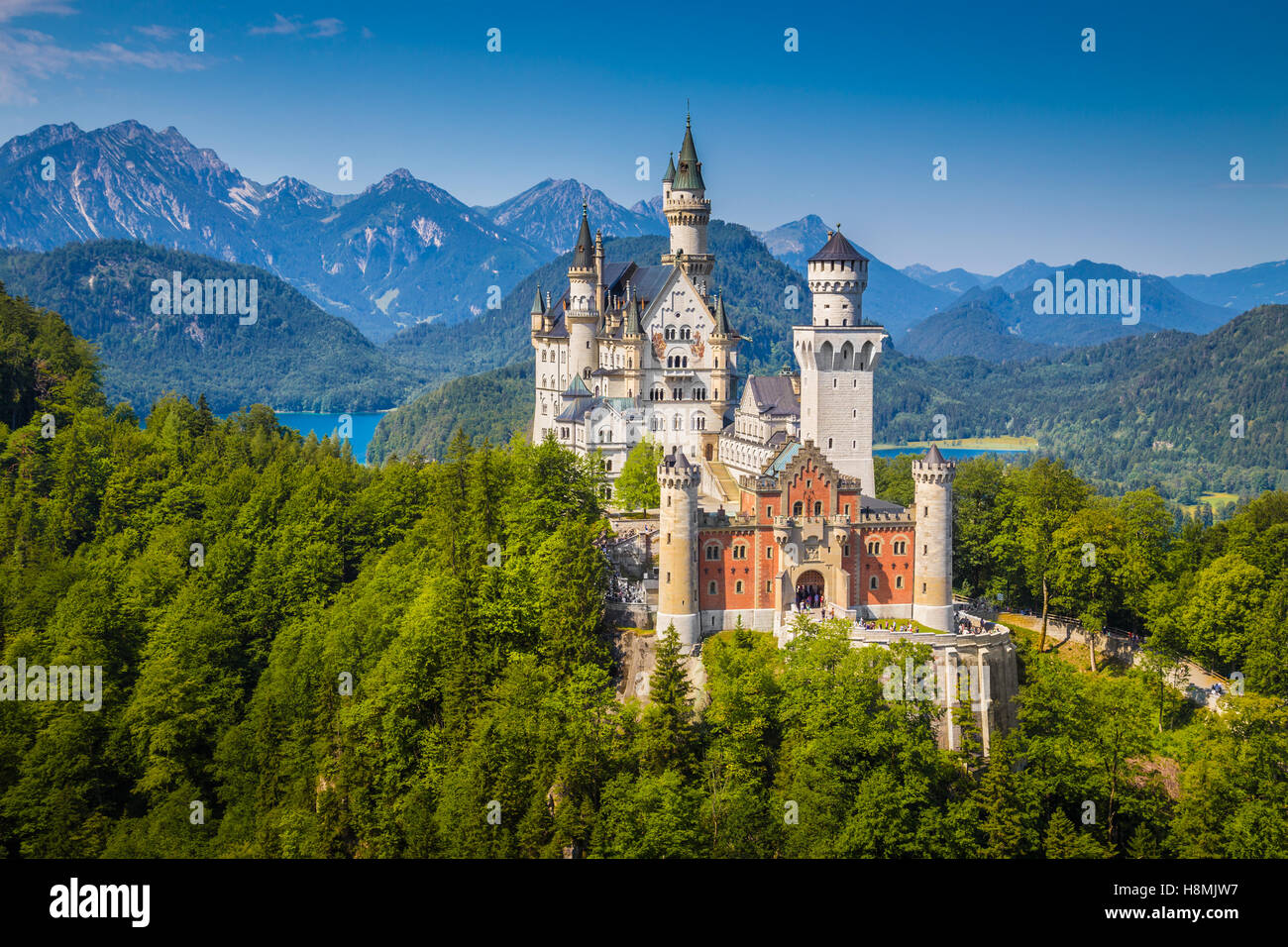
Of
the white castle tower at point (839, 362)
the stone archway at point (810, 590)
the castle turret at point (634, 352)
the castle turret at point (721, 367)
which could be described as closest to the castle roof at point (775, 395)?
the castle turret at point (721, 367)

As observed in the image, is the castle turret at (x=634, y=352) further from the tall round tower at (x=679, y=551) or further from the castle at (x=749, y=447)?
the tall round tower at (x=679, y=551)

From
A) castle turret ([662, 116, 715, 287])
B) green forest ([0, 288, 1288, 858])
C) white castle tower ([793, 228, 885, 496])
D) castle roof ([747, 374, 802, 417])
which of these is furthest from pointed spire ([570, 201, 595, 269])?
white castle tower ([793, 228, 885, 496])

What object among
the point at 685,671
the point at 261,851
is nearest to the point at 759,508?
the point at 685,671

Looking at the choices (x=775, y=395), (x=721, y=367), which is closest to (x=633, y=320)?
(x=721, y=367)

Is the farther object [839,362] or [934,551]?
[839,362]

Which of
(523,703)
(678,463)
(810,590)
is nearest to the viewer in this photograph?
(523,703)

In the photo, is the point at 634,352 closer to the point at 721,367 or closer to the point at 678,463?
the point at 721,367

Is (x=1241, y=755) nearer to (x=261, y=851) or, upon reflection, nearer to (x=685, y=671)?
(x=685, y=671)
